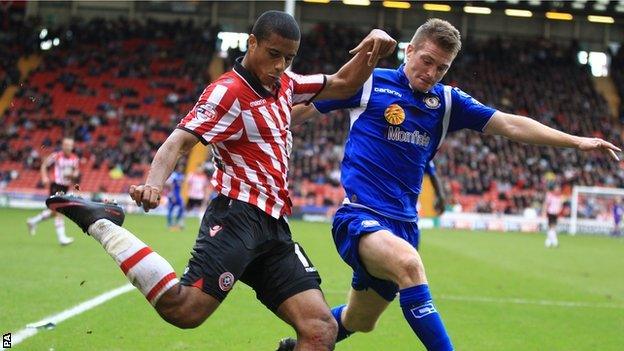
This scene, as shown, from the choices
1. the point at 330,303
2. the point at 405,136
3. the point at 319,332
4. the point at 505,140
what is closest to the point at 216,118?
the point at 319,332

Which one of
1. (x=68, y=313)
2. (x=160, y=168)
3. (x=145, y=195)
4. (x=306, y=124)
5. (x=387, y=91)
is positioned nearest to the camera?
(x=145, y=195)

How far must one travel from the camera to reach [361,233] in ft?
18.3

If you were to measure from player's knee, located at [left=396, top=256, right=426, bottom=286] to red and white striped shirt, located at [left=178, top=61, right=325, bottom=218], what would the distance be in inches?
31.1

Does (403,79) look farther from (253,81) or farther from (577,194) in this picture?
(577,194)

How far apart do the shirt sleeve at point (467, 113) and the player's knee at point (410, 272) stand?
130 cm

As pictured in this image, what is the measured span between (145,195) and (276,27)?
125 centimetres

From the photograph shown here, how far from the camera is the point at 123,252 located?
4.84 m

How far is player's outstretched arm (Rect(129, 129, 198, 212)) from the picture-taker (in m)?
4.30

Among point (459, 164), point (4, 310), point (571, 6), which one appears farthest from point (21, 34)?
point (4, 310)

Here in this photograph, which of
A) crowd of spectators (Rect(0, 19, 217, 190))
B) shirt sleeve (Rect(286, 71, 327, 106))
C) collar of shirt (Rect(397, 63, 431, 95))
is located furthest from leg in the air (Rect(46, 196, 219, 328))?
crowd of spectators (Rect(0, 19, 217, 190))

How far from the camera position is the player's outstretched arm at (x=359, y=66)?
207 inches

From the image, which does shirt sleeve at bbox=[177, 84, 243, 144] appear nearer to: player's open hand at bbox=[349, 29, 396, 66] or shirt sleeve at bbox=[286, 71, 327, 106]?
shirt sleeve at bbox=[286, 71, 327, 106]

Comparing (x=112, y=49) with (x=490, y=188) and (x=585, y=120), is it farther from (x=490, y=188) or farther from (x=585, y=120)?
(x=585, y=120)

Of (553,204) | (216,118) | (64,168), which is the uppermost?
(216,118)
